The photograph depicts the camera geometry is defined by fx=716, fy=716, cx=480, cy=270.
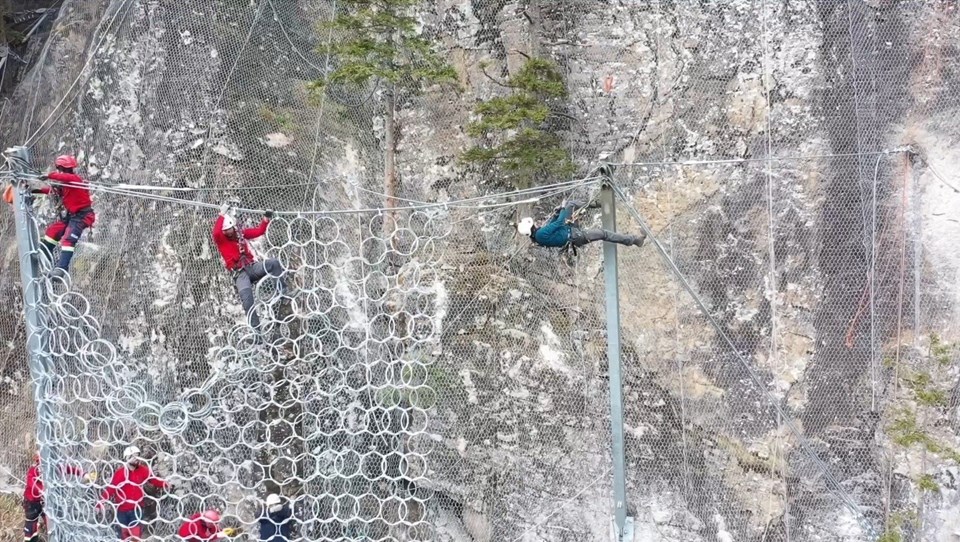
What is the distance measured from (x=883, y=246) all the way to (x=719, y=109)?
3.99 feet

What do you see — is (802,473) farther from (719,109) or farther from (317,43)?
(317,43)

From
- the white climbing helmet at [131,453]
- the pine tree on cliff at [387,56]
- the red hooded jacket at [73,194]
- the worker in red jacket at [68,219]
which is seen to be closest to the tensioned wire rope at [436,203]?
the red hooded jacket at [73,194]

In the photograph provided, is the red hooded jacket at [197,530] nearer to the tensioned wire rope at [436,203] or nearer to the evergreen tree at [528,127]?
the tensioned wire rope at [436,203]

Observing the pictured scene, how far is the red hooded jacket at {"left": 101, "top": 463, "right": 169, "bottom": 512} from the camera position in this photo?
168 inches

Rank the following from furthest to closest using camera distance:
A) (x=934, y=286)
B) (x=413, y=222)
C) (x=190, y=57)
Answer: (x=190, y=57), (x=413, y=222), (x=934, y=286)

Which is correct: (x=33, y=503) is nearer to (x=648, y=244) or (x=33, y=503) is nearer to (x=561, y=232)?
(x=561, y=232)


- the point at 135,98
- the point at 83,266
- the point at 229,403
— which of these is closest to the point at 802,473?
the point at 229,403

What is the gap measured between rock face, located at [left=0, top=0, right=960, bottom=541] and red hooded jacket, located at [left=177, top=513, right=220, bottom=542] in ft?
2.81

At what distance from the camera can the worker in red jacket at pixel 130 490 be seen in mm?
4277

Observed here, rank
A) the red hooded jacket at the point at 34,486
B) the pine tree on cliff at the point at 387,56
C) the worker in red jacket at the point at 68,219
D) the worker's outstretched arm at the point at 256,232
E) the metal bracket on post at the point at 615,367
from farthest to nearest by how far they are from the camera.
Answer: the red hooded jacket at the point at 34,486
the pine tree on cliff at the point at 387,56
the worker in red jacket at the point at 68,219
the worker's outstretched arm at the point at 256,232
the metal bracket on post at the point at 615,367

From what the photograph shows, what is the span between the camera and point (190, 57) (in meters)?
4.85

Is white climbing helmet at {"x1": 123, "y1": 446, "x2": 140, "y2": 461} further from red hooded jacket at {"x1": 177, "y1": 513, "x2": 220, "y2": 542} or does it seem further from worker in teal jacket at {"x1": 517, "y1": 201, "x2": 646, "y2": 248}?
worker in teal jacket at {"x1": 517, "y1": 201, "x2": 646, "y2": 248}

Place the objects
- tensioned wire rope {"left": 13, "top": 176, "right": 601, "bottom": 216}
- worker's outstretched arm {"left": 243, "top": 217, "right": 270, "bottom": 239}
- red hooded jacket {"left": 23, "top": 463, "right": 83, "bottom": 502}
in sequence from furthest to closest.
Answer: red hooded jacket {"left": 23, "top": 463, "right": 83, "bottom": 502} < worker's outstretched arm {"left": 243, "top": 217, "right": 270, "bottom": 239} < tensioned wire rope {"left": 13, "top": 176, "right": 601, "bottom": 216}

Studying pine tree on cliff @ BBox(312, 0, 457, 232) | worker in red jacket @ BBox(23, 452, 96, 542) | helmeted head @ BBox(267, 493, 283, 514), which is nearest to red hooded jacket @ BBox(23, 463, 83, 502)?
worker in red jacket @ BBox(23, 452, 96, 542)
